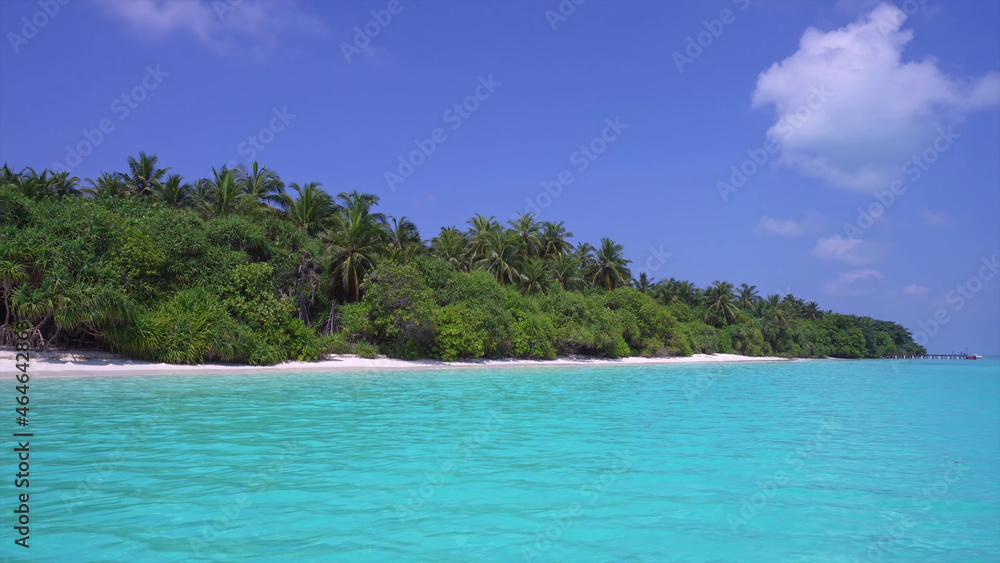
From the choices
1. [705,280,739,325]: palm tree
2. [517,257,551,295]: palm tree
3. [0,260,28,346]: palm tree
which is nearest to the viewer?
[0,260,28,346]: palm tree

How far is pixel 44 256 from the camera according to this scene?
72.2 feet

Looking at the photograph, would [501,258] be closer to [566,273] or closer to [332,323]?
[566,273]

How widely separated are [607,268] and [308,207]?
3156 cm

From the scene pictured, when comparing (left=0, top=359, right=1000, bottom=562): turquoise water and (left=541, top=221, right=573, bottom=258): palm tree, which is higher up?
(left=541, top=221, right=573, bottom=258): palm tree

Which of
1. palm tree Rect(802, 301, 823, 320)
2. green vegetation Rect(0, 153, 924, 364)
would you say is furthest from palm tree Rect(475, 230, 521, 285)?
palm tree Rect(802, 301, 823, 320)

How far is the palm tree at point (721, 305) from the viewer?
237 feet

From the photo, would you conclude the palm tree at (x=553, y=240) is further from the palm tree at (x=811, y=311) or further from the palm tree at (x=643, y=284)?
the palm tree at (x=811, y=311)

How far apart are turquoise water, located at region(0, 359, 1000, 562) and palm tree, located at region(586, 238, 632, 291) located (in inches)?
1800

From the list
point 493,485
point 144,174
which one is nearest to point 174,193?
point 144,174

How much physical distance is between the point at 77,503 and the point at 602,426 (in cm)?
866

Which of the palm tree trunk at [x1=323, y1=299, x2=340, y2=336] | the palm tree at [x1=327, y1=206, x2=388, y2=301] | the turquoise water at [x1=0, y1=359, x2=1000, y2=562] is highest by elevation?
the palm tree at [x1=327, y1=206, x2=388, y2=301]

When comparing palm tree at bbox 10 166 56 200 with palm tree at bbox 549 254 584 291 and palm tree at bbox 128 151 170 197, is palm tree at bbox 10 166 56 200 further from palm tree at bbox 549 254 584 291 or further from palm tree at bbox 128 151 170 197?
palm tree at bbox 549 254 584 291

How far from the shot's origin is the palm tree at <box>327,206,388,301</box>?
37688 millimetres

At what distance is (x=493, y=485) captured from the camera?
7.02m
